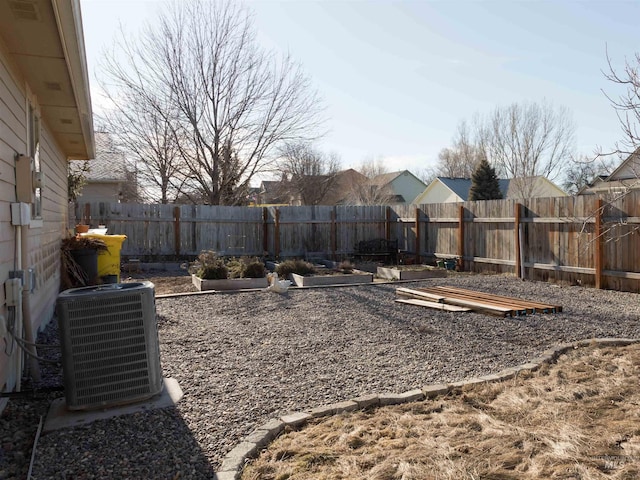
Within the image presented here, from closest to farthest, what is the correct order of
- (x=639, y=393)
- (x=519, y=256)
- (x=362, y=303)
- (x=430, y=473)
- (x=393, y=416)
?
(x=430, y=473), (x=393, y=416), (x=639, y=393), (x=362, y=303), (x=519, y=256)

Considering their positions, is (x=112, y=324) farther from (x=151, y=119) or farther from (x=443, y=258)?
(x=151, y=119)

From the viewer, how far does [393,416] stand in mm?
3143

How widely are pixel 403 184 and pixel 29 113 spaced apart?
135ft

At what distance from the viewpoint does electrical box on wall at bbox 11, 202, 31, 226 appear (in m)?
3.85

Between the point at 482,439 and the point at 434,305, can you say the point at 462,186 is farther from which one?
the point at 482,439

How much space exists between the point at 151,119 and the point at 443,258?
38.4 ft

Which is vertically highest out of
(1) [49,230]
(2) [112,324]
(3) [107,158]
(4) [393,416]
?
(3) [107,158]

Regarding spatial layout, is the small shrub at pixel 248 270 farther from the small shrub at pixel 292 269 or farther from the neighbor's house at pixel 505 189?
the neighbor's house at pixel 505 189

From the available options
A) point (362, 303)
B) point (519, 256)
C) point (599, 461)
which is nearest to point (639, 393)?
point (599, 461)

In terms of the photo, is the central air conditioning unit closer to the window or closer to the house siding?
the house siding

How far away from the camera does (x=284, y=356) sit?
4.70 metres

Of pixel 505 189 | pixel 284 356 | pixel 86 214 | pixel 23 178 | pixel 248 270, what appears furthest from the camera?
pixel 505 189

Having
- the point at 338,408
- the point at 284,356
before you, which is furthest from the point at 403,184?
the point at 338,408

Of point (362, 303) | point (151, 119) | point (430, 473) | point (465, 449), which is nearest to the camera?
point (430, 473)
